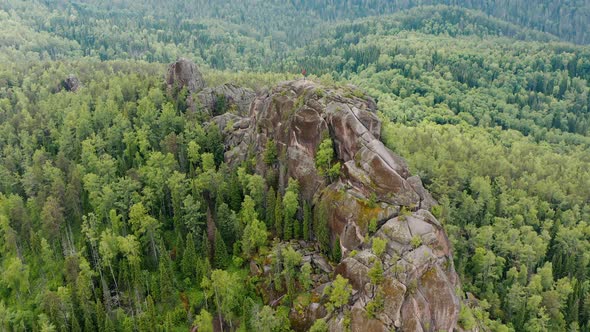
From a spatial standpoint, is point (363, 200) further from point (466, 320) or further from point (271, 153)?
point (271, 153)

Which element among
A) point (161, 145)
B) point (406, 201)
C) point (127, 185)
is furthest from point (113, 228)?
point (406, 201)

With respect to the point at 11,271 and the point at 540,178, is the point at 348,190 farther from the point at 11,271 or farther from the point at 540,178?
the point at 540,178

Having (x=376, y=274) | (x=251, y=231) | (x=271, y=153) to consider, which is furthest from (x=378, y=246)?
(x=271, y=153)

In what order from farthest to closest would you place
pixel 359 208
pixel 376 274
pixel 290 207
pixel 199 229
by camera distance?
pixel 199 229 → pixel 290 207 → pixel 359 208 → pixel 376 274

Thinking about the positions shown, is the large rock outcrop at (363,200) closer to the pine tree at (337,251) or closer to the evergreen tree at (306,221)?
the pine tree at (337,251)

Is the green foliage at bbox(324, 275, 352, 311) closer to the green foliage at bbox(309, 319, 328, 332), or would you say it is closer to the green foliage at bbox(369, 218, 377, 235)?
the green foliage at bbox(309, 319, 328, 332)

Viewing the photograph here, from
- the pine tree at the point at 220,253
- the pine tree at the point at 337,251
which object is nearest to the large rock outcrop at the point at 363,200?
the pine tree at the point at 337,251
